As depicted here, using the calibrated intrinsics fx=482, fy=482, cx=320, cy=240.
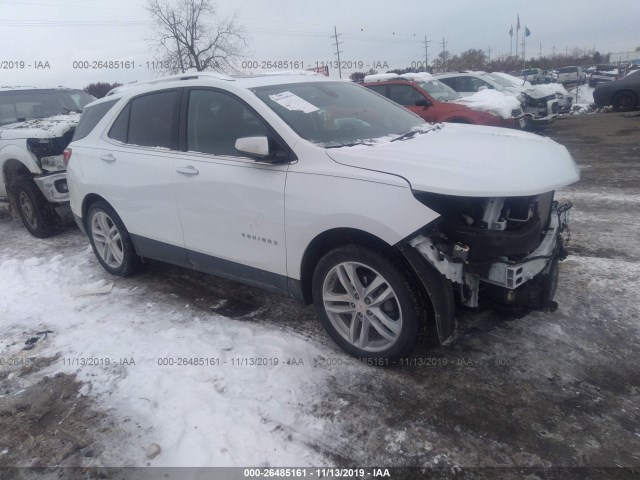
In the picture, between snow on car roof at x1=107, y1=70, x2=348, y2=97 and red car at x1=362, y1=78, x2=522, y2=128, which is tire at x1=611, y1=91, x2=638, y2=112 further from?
snow on car roof at x1=107, y1=70, x2=348, y2=97

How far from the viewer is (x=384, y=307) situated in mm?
3072

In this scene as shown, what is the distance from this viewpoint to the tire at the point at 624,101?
16156 mm

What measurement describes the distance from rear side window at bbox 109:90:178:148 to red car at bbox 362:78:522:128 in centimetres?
684

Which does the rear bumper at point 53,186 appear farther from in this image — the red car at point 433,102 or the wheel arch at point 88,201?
the red car at point 433,102

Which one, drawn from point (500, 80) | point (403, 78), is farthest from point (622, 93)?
point (403, 78)

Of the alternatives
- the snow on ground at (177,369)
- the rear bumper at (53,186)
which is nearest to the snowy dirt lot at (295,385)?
the snow on ground at (177,369)

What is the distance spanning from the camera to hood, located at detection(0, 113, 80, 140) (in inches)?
241

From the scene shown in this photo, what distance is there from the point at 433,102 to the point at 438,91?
2.70ft

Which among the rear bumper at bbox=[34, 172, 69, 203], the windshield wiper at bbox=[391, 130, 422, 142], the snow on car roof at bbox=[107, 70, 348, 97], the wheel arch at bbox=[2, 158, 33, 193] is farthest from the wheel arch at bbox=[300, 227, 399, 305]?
the wheel arch at bbox=[2, 158, 33, 193]

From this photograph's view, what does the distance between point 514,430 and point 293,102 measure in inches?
101

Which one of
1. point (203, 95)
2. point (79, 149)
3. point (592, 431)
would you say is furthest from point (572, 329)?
point (79, 149)

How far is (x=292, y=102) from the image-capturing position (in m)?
3.54

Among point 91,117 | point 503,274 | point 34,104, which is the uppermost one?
point 34,104

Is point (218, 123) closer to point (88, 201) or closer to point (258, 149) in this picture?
point (258, 149)
